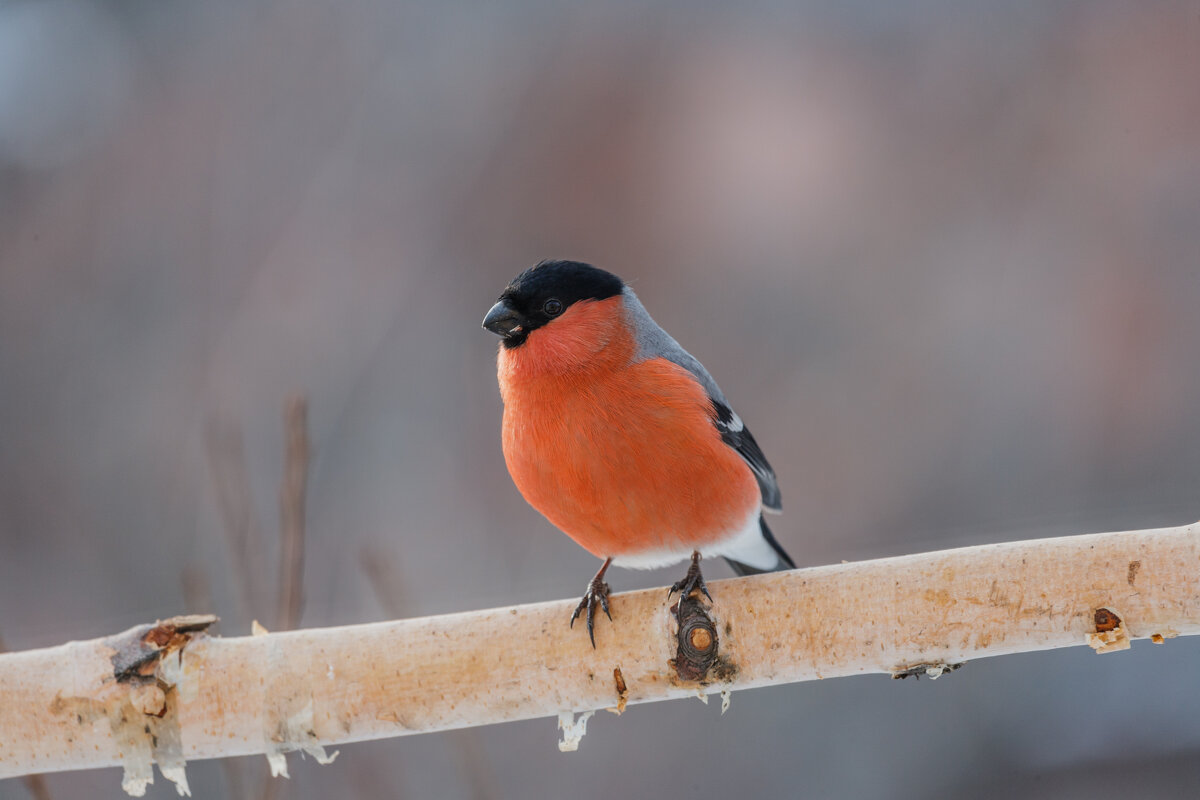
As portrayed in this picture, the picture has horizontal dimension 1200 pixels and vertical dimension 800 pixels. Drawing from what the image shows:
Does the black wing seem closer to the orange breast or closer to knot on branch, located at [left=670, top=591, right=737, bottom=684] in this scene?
the orange breast

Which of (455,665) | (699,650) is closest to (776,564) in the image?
(699,650)

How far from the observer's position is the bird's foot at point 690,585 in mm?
1139

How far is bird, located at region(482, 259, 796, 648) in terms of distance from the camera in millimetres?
1299

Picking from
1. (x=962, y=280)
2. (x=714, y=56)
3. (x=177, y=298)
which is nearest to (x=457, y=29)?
(x=714, y=56)

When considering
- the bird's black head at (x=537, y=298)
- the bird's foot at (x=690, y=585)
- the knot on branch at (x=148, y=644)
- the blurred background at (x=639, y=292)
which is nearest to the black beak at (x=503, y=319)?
the bird's black head at (x=537, y=298)

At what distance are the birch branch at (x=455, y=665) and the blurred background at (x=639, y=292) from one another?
1.23m

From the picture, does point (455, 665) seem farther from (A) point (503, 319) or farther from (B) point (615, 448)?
(A) point (503, 319)

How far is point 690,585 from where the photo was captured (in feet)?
3.96

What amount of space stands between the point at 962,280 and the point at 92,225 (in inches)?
95.7

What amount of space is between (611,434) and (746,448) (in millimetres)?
317

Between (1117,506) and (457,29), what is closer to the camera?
(1117,506)

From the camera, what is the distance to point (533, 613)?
1149 mm

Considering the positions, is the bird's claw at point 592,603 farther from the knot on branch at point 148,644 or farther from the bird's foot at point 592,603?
the knot on branch at point 148,644

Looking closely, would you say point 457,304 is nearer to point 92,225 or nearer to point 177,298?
point 177,298
